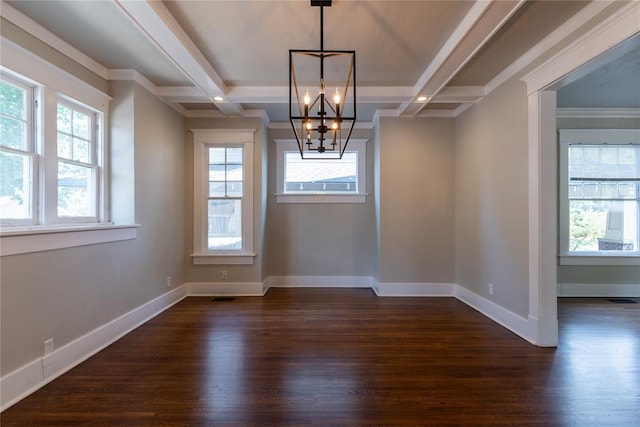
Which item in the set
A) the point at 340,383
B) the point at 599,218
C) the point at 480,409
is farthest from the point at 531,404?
the point at 599,218

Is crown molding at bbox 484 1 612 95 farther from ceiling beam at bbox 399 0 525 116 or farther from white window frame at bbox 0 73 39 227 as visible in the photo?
white window frame at bbox 0 73 39 227

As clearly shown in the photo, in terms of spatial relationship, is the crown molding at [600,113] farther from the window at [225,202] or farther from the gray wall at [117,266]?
the gray wall at [117,266]

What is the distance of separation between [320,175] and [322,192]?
0.29m

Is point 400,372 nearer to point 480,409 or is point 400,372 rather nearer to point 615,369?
point 480,409

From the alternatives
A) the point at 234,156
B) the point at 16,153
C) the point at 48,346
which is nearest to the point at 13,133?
the point at 16,153

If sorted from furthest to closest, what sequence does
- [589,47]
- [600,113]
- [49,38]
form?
1. [600,113]
2. [49,38]
3. [589,47]

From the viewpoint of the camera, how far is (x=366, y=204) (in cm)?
491

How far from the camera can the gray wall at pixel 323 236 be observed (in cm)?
491

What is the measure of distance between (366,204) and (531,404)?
3.35 metres

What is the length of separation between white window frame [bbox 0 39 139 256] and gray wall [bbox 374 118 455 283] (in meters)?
3.38

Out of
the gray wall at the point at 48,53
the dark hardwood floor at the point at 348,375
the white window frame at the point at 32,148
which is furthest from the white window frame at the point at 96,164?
the dark hardwood floor at the point at 348,375

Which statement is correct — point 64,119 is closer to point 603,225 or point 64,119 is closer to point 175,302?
point 175,302

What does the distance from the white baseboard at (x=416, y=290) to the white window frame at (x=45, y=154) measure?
3426mm

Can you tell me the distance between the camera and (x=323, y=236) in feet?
16.1
